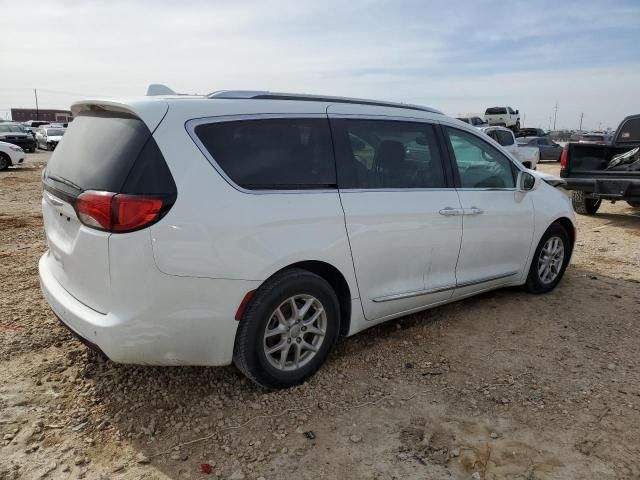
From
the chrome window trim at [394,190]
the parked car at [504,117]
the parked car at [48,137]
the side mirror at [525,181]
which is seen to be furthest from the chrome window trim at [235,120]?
the parked car at [504,117]

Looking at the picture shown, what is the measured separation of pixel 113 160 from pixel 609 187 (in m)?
8.36

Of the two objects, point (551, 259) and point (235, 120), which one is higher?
point (235, 120)

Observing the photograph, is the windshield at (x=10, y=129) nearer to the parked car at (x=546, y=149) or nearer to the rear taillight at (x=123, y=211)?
the parked car at (x=546, y=149)

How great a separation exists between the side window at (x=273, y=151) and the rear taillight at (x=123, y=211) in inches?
18.0

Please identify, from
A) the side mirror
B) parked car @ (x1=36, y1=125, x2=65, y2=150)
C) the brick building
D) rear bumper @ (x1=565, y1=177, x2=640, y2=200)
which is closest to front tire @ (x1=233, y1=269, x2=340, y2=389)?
the side mirror

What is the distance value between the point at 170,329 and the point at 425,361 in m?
1.83

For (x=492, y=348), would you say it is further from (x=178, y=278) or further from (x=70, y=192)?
(x=70, y=192)

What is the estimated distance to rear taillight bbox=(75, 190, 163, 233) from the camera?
252 cm

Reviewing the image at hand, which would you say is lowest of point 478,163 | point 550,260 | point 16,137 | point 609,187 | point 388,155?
point 550,260

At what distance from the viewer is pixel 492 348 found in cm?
382

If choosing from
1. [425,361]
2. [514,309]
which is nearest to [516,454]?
[425,361]

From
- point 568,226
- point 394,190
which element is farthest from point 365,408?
point 568,226

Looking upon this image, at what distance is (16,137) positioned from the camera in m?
27.0

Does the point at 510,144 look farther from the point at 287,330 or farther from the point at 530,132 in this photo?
the point at 530,132
